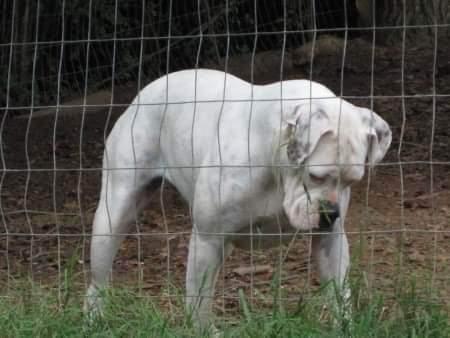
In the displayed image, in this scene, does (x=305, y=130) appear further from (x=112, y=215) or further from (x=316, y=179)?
(x=112, y=215)

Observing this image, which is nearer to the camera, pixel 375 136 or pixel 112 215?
pixel 375 136

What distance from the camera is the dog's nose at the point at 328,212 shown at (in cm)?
482

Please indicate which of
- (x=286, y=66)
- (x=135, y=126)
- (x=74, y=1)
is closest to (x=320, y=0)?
(x=286, y=66)

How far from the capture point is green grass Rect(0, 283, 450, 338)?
4578 millimetres

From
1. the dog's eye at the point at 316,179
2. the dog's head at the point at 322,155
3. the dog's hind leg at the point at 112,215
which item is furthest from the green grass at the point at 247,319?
the dog's hind leg at the point at 112,215

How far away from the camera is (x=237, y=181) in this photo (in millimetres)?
5129

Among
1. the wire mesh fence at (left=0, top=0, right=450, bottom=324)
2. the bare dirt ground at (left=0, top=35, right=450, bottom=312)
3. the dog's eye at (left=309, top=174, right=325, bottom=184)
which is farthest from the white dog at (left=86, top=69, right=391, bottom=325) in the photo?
the wire mesh fence at (left=0, top=0, right=450, bottom=324)

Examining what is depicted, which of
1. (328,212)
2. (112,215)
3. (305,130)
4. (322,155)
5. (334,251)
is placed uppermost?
(305,130)

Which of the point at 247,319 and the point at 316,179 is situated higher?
the point at 316,179

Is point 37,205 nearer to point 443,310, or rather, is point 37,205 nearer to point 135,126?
point 135,126

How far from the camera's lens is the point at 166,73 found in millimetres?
7207

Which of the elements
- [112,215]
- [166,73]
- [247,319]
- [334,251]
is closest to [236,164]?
[334,251]

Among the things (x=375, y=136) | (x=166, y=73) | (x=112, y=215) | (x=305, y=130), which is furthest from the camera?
(x=166, y=73)

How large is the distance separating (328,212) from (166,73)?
8.59 ft
